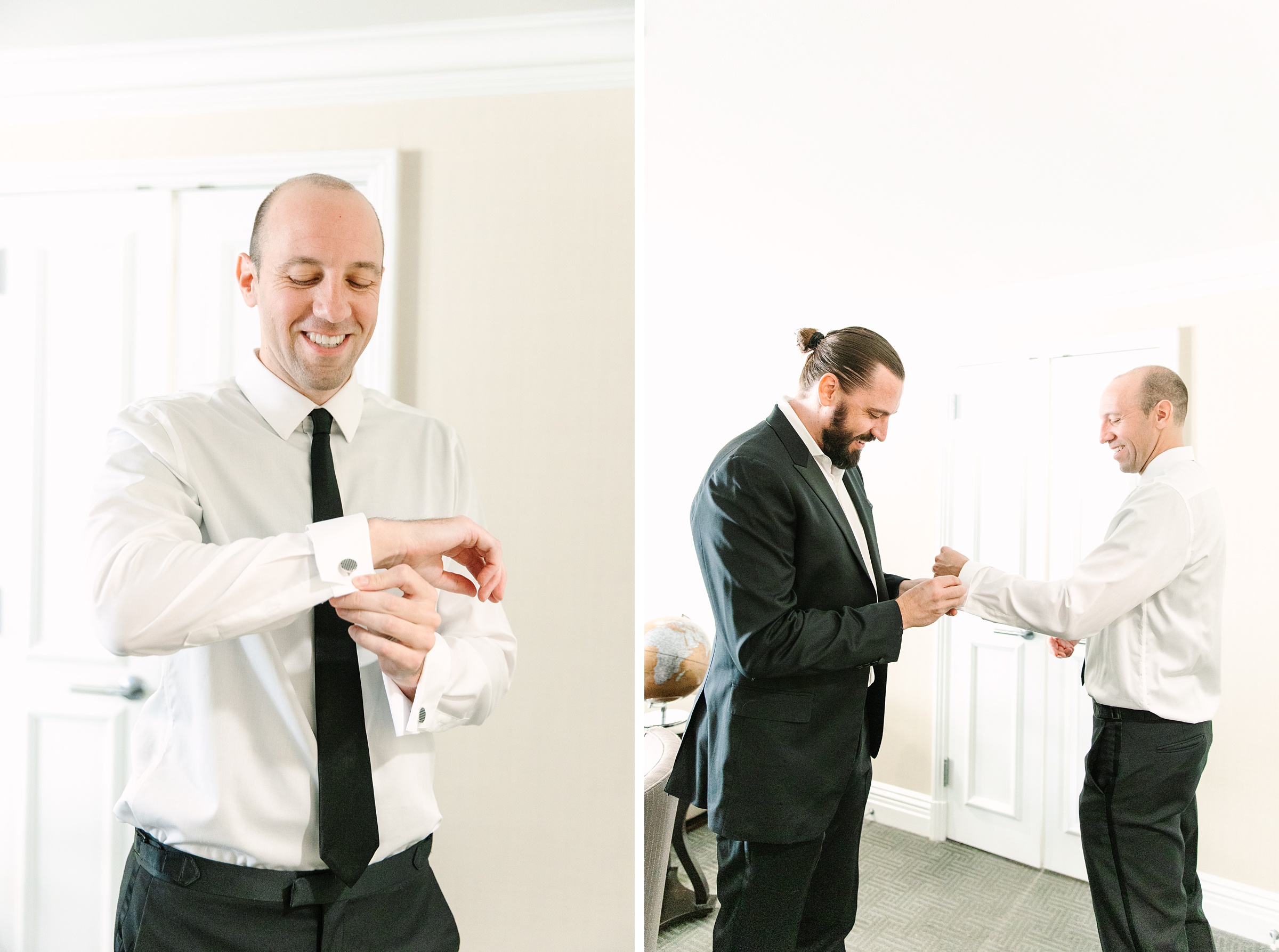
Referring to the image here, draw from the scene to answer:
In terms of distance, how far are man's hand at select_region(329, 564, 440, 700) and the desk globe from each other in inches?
24.3

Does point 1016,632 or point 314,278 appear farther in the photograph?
point 1016,632

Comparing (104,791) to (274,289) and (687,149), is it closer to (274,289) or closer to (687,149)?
(274,289)

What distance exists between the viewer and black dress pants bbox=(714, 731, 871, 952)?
0.90 meters

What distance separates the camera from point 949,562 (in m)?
0.88

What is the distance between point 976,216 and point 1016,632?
56 cm

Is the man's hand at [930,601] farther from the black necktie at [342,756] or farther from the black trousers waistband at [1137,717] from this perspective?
the black necktie at [342,756]

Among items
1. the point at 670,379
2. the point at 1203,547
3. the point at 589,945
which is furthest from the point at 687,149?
the point at 589,945

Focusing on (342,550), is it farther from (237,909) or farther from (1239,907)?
(1239,907)

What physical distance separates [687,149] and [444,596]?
A: 0.74 meters

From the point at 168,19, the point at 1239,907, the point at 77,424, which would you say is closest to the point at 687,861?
the point at 1239,907

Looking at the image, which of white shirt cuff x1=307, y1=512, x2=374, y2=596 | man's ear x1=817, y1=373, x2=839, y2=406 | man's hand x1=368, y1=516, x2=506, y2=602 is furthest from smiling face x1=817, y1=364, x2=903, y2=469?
white shirt cuff x1=307, y1=512, x2=374, y2=596

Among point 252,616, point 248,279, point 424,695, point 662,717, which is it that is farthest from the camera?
point 662,717

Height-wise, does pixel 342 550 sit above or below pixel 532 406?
below

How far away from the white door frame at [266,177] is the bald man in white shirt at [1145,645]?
33.5 inches
